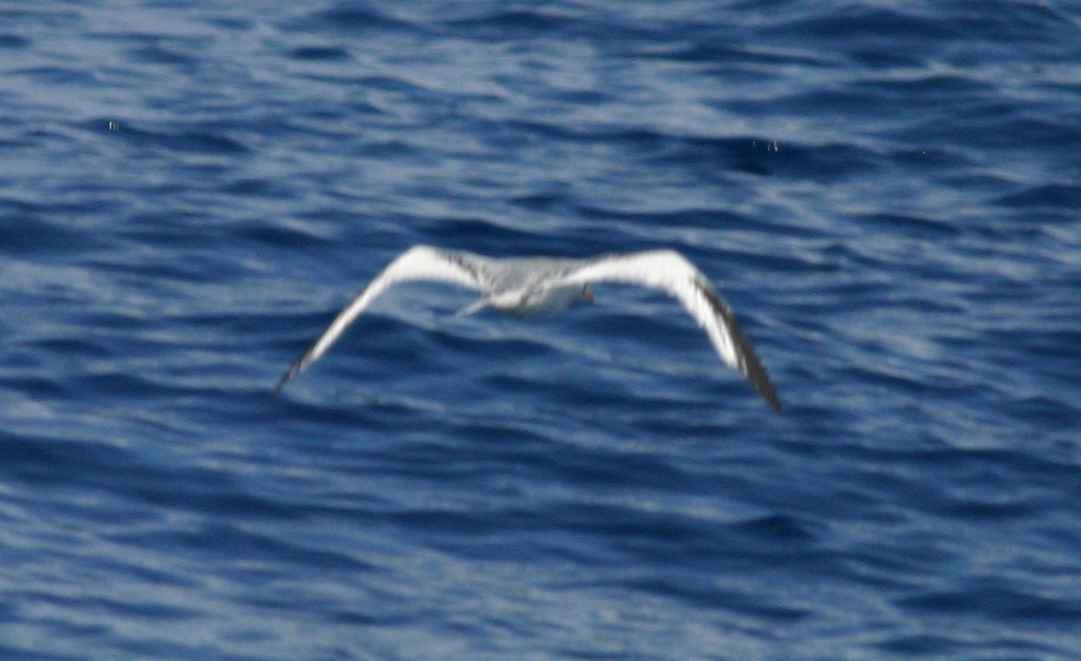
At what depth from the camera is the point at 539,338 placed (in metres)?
14.6

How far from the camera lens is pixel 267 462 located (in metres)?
12.7

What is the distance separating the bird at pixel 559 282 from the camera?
37.3 feet

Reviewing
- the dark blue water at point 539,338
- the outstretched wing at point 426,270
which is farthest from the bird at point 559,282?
the dark blue water at point 539,338

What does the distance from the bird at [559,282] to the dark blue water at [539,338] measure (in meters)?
1.12

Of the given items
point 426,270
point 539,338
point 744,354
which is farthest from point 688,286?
point 539,338

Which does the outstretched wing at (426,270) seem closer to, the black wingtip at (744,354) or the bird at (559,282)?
the bird at (559,282)

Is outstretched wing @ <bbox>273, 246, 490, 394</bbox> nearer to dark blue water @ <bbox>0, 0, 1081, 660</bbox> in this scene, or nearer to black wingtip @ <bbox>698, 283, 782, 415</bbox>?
dark blue water @ <bbox>0, 0, 1081, 660</bbox>

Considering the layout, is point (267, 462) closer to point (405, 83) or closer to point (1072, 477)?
point (1072, 477)

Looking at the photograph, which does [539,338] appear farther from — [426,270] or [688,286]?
[688,286]

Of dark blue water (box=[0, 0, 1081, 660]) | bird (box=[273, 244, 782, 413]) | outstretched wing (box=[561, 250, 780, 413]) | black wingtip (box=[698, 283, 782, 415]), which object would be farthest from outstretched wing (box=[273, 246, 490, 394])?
black wingtip (box=[698, 283, 782, 415])

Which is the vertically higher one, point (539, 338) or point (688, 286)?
point (688, 286)

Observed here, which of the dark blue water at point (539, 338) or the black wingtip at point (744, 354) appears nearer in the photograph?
the black wingtip at point (744, 354)

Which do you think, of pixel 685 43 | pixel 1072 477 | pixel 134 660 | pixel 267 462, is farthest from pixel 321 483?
pixel 685 43

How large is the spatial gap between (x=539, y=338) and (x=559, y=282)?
3.22 meters
